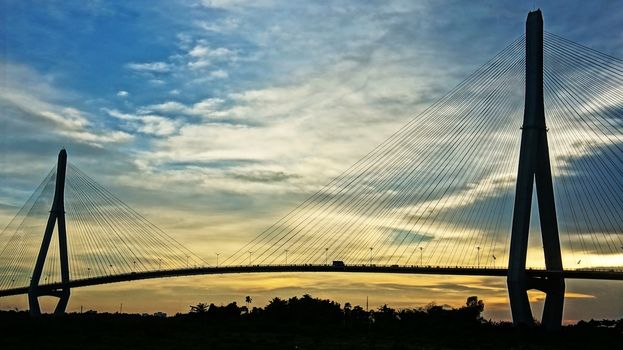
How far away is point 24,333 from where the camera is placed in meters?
72.6

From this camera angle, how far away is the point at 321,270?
104 m

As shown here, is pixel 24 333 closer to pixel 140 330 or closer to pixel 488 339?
pixel 140 330

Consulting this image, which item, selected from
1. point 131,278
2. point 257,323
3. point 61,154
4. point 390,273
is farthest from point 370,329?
point 61,154

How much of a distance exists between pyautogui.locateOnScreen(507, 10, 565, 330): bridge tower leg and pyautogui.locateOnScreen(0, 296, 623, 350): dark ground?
4.96 meters

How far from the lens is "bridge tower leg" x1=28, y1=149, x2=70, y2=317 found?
109 meters

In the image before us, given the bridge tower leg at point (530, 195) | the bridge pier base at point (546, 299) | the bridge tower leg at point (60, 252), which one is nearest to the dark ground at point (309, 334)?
the bridge pier base at point (546, 299)

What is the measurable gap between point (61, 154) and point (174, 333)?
4673cm

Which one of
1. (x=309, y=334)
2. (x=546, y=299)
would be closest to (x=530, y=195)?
(x=546, y=299)

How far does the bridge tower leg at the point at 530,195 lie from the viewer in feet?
226

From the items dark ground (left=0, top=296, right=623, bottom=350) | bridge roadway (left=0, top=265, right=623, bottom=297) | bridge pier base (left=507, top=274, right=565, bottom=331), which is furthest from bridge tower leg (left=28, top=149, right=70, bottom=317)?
bridge pier base (left=507, top=274, right=565, bottom=331)

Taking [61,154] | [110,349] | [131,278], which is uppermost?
[61,154]

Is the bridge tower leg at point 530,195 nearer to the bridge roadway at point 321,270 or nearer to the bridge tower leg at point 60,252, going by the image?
the bridge roadway at point 321,270

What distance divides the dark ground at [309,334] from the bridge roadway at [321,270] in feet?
21.6

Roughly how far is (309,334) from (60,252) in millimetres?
42022
